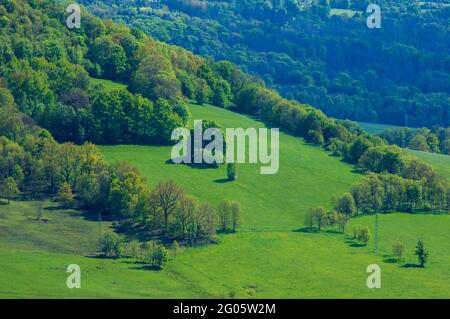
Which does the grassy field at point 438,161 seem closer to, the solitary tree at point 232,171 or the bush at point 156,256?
the solitary tree at point 232,171

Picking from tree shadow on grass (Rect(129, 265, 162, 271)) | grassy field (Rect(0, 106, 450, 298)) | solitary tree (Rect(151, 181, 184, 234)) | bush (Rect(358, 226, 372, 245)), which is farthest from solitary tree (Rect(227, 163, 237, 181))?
tree shadow on grass (Rect(129, 265, 162, 271))

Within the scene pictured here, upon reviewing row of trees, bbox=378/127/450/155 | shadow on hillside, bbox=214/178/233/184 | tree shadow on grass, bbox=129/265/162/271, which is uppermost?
row of trees, bbox=378/127/450/155

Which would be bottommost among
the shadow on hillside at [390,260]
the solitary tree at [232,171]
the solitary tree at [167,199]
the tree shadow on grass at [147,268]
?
the tree shadow on grass at [147,268]

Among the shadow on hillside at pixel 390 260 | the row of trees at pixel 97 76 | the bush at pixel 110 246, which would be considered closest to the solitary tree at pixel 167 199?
the bush at pixel 110 246

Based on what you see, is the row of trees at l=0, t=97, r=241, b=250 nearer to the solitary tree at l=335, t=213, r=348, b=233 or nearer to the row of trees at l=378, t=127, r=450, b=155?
the solitary tree at l=335, t=213, r=348, b=233

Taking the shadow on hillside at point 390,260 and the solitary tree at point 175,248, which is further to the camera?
the shadow on hillside at point 390,260

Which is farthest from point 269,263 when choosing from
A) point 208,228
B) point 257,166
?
point 257,166

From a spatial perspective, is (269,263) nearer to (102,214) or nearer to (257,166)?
(102,214)
